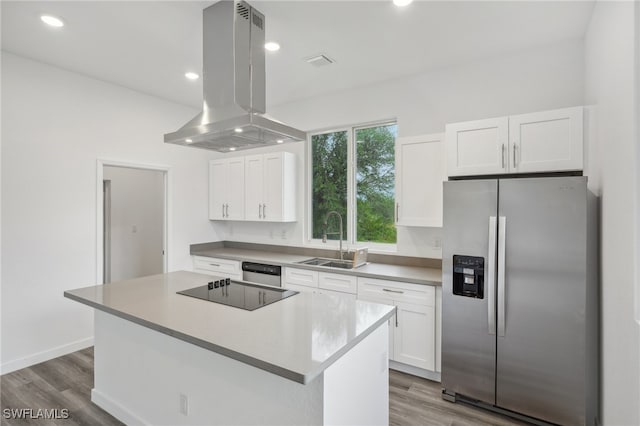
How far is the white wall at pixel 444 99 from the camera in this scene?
9.18 feet

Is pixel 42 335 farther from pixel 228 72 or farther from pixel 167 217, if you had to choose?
pixel 228 72

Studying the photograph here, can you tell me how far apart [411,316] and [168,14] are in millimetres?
3025

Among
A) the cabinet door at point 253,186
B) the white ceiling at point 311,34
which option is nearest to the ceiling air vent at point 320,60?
the white ceiling at point 311,34

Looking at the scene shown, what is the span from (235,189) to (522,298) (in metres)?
3.50

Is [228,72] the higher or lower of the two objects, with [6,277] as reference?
higher

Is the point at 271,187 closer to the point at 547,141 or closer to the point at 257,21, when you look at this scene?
the point at 257,21

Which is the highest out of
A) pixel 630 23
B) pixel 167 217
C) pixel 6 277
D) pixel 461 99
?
pixel 461 99

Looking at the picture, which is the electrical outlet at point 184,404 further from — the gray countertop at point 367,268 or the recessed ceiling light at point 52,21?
the recessed ceiling light at point 52,21

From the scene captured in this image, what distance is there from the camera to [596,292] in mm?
2219

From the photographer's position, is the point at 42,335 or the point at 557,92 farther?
the point at 42,335

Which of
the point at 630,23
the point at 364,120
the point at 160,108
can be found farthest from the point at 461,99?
the point at 160,108

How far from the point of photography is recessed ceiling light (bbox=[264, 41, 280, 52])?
2.79 m

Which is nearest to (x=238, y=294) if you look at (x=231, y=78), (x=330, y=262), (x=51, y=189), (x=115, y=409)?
(x=115, y=409)

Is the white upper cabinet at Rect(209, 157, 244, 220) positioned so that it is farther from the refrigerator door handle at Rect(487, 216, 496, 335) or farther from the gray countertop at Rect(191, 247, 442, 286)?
the refrigerator door handle at Rect(487, 216, 496, 335)
